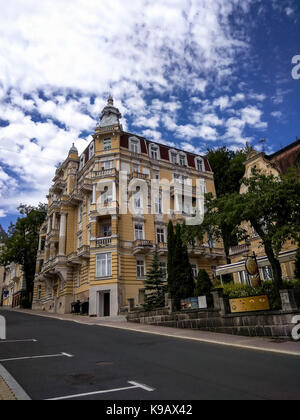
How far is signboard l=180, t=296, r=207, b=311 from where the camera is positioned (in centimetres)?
1855

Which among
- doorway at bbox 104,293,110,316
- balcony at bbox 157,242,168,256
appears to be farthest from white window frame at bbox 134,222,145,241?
doorway at bbox 104,293,110,316

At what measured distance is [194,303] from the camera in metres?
19.1

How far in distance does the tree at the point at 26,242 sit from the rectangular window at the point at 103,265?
73.9 ft

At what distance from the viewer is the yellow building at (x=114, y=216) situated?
3150 centimetres

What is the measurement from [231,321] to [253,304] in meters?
1.79

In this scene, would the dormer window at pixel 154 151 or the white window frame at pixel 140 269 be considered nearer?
the white window frame at pixel 140 269

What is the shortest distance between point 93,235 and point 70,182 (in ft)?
40.4

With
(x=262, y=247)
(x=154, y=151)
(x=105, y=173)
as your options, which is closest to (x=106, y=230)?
(x=105, y=173)

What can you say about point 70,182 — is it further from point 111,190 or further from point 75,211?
point 111,190

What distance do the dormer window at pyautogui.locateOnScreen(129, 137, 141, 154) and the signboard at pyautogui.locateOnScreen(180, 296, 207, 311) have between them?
73.8ft

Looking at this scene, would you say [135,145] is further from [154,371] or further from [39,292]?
[154,371]

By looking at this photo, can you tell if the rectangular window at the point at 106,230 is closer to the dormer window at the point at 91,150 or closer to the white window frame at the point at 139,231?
the white window frame at the point at 139,231

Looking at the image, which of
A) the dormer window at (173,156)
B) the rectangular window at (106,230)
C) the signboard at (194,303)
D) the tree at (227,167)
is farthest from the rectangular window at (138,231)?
the tree at (227,167)

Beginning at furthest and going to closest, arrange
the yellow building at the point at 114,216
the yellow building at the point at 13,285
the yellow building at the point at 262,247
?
the yellow building at the point at 13,285 < the yellow building at the point at 114,216 < the yellow building at the point at 262,247
